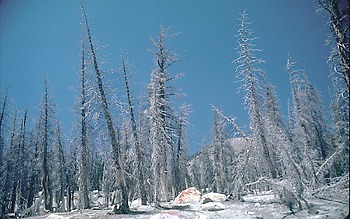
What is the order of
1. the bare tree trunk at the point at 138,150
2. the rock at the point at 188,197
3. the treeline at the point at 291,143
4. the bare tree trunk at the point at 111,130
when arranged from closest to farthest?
the treeline at the point at 291,143 < the bare tree trunk at the point at 111,130 < the bare tree trunk at the point at 138,150 < the rock at the point at 188,197

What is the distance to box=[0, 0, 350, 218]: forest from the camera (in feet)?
28.2

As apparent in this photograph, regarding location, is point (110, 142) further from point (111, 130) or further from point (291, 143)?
point (291, 143)

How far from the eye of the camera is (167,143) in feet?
60.6

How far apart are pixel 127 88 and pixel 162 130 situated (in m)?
4.75

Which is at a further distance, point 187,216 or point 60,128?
point 60,128

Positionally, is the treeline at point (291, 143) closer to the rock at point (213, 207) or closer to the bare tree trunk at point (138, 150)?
the rock at point (213, 207)

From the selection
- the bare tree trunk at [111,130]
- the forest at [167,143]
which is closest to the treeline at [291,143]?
the forest at [167,143]

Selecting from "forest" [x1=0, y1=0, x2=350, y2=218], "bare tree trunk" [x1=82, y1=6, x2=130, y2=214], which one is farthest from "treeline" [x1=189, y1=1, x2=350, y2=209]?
"bare tree trunk" [x1=82, y1=6, x2=130, y2=214]

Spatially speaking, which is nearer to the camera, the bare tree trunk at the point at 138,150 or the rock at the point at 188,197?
the bare tree trunk at the point at 138,150

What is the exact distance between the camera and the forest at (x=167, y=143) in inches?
339

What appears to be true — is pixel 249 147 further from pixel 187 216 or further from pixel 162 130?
pixel 162 130

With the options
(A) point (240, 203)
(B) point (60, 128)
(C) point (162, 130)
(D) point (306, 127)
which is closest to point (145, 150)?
(C) point (162, 130)

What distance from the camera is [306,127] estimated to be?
26.4 metres

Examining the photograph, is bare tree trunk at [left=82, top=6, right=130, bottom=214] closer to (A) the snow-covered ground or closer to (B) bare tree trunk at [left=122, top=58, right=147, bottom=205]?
(A) the snow-covered ground
